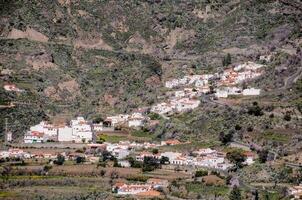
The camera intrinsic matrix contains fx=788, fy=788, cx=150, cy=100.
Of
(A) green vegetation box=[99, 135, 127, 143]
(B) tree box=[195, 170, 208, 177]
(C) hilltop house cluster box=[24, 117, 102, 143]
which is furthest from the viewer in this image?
(C) hilltop house cluster box=[24, 117, 102, 143]

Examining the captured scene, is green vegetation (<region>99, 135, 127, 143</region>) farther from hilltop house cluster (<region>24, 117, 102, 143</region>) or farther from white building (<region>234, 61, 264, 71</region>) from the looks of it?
white building (<region>234, 61, 264, 71</region>)

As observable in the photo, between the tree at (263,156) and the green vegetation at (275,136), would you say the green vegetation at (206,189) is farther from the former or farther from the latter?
the green vegetation at (275,136)

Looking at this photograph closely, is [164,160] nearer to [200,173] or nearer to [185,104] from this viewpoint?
[200,173]

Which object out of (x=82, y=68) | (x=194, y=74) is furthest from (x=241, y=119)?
(x=82, y=68)

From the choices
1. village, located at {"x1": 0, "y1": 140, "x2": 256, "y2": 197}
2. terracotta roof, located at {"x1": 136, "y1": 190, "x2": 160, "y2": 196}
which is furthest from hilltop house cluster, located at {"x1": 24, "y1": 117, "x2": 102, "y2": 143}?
terracotta roof, located at {"x1": 136, "y1": 190, "x2": 160, "y2": 196}

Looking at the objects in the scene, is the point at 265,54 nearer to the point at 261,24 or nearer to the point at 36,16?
the point at 261,24

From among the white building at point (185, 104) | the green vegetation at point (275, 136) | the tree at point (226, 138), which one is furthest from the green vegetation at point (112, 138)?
the green vegetation at point (275, 136)

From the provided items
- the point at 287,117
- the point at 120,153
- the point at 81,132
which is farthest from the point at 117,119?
the point at 287,117
